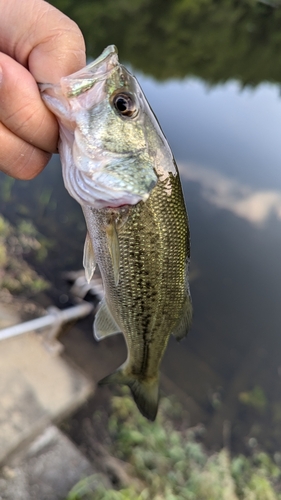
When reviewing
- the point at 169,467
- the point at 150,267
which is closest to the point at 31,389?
the point at 169,467

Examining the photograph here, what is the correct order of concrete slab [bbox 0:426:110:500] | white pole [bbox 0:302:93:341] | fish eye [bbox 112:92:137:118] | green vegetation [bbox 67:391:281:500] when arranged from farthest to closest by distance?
white pole [bbox 0:302:93:341] < green vegetation [bbox 67:391:281:500] < concrete slab [bbox 0:426:110:500] < fish eye [bbox 112:92:137:118]

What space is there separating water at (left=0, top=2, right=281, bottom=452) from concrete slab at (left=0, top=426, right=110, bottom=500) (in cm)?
131

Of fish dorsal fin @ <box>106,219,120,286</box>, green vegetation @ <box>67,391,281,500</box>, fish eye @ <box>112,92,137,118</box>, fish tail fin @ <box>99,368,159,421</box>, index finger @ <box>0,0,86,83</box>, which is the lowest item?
green vegetation @ <box>67,391,281,500</box>

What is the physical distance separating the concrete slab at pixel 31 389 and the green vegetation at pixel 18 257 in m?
0.77

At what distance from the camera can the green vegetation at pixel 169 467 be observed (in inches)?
117

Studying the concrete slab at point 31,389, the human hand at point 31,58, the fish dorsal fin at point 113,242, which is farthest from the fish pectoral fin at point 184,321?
the concrete slab at point 31,389

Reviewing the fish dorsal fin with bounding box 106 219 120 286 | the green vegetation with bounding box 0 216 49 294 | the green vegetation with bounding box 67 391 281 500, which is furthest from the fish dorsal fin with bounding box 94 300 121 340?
the green vegetation with bounding box 0 216 49 294

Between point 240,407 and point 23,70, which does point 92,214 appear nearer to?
point 23,70

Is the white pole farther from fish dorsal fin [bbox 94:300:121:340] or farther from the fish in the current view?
the fish

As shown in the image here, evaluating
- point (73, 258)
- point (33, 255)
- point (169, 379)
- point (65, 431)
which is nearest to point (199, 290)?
point (169, 379)

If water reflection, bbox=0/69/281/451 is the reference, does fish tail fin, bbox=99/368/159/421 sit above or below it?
above

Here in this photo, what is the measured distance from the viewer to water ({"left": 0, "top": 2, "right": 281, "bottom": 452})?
4.75 m

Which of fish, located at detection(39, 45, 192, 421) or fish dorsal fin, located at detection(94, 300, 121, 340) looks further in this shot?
fish dorsal fin, located at detection(94, 300, 121, 340)

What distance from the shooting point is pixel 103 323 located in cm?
189
